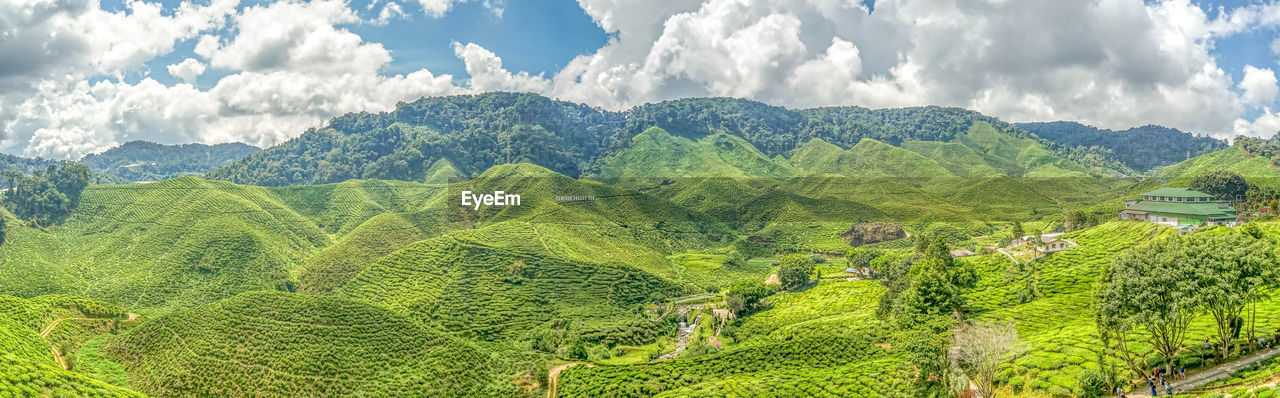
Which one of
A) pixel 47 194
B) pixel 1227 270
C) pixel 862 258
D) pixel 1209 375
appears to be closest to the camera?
pixel 1227 270

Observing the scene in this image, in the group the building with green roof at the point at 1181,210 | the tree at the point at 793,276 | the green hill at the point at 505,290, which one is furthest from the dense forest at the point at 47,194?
the building with green roof at the point at 1181,210

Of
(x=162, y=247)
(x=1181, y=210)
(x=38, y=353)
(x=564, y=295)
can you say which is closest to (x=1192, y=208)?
(x=1181, y=210)

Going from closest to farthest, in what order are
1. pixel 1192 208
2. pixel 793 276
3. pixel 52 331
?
pixel 52 331 → pixel 1192 208 → pixel 793 276

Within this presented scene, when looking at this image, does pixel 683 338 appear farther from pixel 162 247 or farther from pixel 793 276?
pixel 162 247

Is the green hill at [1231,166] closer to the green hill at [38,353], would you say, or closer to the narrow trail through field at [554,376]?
the narrow trail through field at [554,376]

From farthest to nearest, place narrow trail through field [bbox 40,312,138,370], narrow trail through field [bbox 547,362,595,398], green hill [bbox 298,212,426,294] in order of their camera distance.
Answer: green hill [bbox 298,212,426,294], narrow trail through field [bbox 547,362,595,398], narrow trail through field [bbox 40,312,138,370]

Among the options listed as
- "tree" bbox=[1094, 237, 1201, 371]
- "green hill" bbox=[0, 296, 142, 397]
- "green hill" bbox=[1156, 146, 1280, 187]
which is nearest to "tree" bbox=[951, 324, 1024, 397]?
"tree" bbox=[1094, 237, 1201, 371]

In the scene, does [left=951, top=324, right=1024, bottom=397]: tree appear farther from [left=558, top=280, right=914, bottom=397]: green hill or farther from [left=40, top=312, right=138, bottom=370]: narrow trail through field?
[left=40, top=312, right=138, bottom=370]: narrow trail through field
